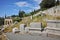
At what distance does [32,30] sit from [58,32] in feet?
9.88

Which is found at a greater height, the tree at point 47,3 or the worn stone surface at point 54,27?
the tree at point 47,3

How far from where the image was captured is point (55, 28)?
1005cm

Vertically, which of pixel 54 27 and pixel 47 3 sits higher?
pixel 47 3

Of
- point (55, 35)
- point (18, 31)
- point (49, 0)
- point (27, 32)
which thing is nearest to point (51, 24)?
point (55, 35)

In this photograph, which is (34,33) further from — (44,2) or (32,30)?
(44,2)

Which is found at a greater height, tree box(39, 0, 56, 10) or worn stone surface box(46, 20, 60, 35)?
tree box(39, 0, 56, 10)

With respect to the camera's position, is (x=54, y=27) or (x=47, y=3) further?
(x=47, y=3)

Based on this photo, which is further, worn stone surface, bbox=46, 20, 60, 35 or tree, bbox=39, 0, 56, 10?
tree, bbox=39, 0, 56, 10

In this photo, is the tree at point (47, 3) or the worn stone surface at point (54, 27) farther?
the tree at point (47, 3)

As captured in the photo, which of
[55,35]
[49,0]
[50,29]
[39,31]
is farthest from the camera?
[49,0]

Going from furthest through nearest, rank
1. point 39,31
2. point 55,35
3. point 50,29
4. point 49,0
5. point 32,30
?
point 49,0 < point 32,30 < point 39,31 < point 50,29 < point 55,35

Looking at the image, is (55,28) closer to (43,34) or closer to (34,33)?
(43,34)

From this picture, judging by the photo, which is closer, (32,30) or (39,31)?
(39,31)

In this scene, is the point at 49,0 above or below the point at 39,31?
above
